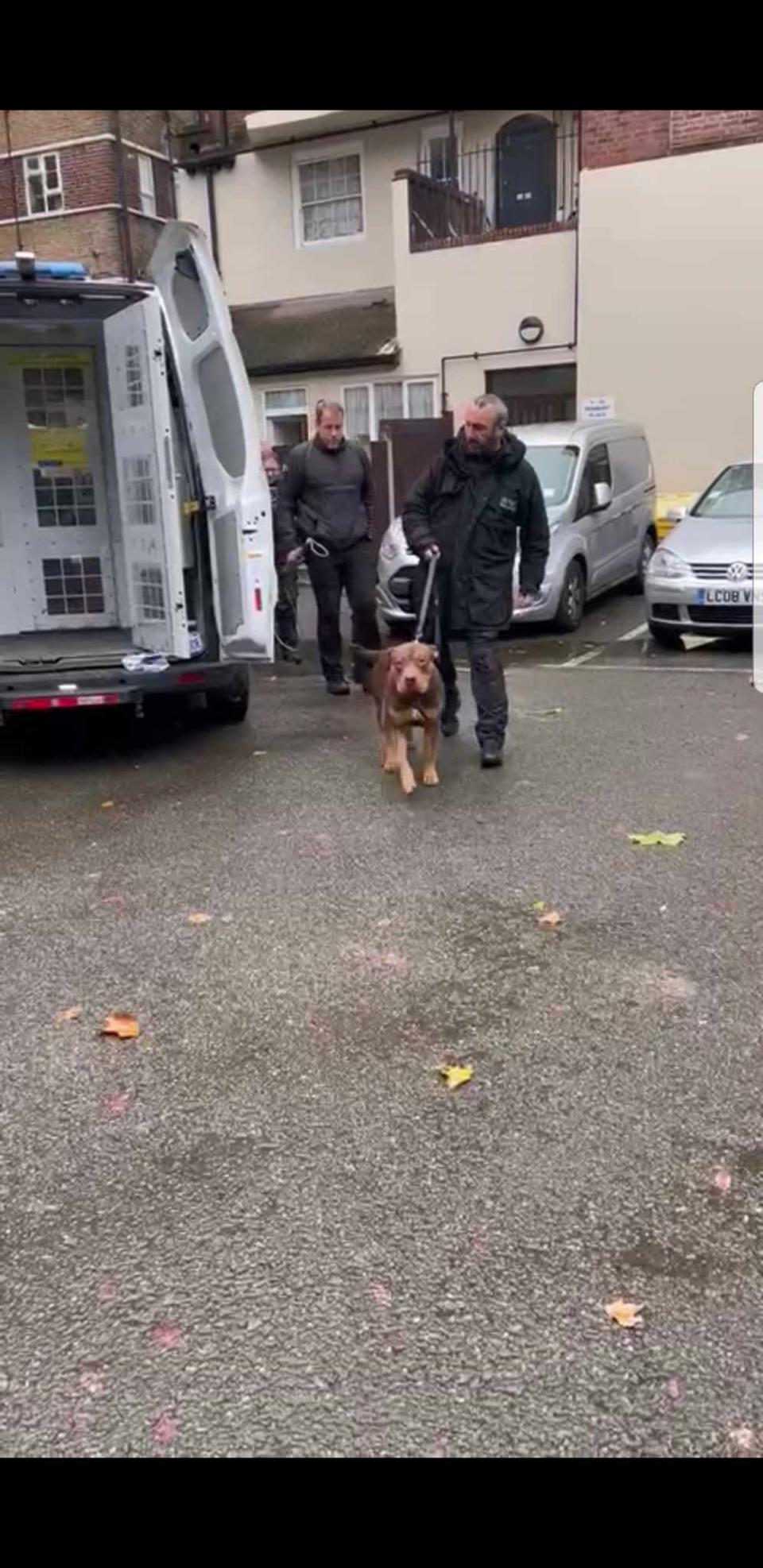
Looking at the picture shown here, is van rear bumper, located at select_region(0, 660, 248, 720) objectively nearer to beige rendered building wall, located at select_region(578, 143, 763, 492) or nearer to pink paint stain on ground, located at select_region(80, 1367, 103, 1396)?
pink paint stain on ground, located at select_region(80, 1367, 103, 1396)

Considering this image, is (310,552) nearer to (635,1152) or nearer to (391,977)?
(391,977)

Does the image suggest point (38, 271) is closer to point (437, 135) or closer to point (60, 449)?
point (60, 449)

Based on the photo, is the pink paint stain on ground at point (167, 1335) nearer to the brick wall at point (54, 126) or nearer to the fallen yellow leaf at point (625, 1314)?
the fallen yellow leaf at point (625, 1314)

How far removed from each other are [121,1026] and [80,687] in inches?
119

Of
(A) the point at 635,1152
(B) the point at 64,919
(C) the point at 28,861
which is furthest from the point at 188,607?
(A) the point at 635,1152

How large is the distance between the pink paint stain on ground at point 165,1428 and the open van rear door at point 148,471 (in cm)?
495

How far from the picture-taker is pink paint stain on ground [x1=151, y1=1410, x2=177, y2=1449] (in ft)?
6.90

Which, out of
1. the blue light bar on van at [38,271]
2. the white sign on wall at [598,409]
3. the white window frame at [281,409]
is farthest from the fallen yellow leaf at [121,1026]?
the white window frame at [281,409]

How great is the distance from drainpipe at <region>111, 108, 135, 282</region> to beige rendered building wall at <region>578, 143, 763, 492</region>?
1223cm

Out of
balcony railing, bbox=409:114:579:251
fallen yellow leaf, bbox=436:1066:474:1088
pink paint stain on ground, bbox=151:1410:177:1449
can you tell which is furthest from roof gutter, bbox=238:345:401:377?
pink paint stain on ground, bbox=151:1410:177:1449

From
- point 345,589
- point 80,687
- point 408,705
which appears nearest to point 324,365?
point 345,589

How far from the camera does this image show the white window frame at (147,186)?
2511 centimetres

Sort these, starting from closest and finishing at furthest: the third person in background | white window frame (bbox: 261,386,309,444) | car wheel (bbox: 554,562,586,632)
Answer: the third person in background, car wheel (bbox: 554,562,586,632), white window frame (bbox: 261,386,309,444)

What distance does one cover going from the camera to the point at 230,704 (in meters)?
7.66
